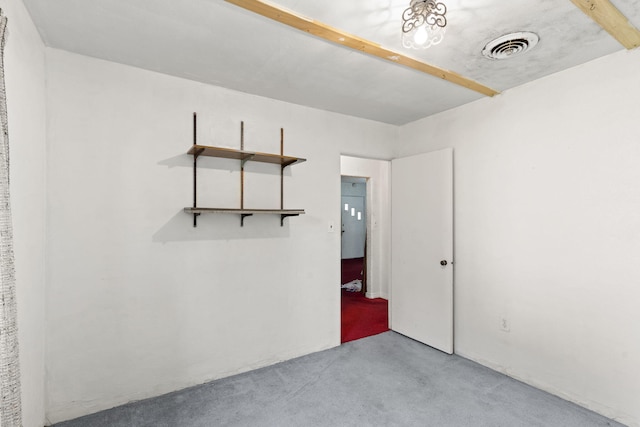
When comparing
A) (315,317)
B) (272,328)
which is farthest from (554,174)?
(272,328)

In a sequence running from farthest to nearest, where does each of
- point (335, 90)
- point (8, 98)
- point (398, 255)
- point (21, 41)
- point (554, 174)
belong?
point (398, 255) < point (335, 90) < point (554, 174) < point (21, 41) < point (8, 98)

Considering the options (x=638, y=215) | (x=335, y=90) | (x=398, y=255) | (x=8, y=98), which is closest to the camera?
(x=8, y=98)

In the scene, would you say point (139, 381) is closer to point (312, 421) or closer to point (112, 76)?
point (312, 421)

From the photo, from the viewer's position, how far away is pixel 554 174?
7.65 feet

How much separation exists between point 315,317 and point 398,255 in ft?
3.87

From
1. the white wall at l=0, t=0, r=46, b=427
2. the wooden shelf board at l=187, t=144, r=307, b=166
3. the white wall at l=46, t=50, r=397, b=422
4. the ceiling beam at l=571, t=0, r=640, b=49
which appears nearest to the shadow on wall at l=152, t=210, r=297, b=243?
the white wall at l=46, t=50, r=397, b=422

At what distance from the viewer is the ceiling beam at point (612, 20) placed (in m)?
1.55

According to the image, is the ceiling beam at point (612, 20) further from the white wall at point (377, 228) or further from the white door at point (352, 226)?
the white door at point (352, 226)

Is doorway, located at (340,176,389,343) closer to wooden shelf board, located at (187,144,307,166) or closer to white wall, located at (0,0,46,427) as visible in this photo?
wooden shelf board, located at (187,144,307,166)

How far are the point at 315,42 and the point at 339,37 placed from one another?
6.9 inches

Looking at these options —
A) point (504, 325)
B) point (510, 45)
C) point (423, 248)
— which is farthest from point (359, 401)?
point (510, 45)

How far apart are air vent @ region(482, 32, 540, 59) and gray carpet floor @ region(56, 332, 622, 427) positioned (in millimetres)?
2357

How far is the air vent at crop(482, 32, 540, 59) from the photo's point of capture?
1833 mm

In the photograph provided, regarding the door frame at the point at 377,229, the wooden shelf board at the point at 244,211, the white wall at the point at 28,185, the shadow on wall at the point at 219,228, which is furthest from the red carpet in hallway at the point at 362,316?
the white wall at the point at 28,185
